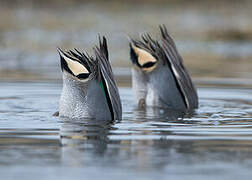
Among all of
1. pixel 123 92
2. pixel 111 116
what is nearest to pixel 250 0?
pixel 123 92

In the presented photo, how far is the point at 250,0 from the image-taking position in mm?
27094

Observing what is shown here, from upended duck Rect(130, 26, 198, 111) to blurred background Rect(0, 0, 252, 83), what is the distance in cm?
311

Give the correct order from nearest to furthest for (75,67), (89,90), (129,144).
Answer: (129,144) < (75,67) < (89,90)

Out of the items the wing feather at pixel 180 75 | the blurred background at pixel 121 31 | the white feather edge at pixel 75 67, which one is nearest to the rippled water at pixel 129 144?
the wing feather at pixel 180 75

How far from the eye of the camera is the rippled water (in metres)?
5.70

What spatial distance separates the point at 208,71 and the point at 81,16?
390 inches

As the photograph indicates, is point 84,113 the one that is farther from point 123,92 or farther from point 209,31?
point 209,31

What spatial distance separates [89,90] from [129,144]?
1.59m

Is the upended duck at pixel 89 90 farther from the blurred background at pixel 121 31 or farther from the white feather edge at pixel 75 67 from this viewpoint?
the blurred background at pixel 121 31

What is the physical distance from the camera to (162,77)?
33.5ft

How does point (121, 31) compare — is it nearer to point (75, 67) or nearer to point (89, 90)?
point (89, 90)

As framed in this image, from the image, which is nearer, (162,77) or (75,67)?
(75,67)

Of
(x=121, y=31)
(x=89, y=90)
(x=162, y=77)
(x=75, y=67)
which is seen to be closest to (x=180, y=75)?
(x=162, y=77)

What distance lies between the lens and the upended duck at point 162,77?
33.3ft
